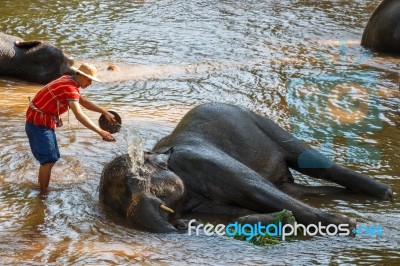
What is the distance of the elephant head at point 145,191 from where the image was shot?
6645mm

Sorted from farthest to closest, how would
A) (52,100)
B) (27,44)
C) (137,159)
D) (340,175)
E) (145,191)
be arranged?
(27,44)
(340,175)
(52,100)
(137,159)
(145,191)

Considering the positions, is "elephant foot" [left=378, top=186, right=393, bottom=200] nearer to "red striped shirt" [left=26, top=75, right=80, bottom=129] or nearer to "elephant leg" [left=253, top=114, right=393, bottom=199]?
"elephant leg" [left=253, top=114, right=393, bottom=199]

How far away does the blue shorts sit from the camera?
307 inches

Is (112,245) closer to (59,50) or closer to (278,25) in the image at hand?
(59,50)

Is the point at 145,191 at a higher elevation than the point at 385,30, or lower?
higher

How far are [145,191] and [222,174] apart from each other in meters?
0.65

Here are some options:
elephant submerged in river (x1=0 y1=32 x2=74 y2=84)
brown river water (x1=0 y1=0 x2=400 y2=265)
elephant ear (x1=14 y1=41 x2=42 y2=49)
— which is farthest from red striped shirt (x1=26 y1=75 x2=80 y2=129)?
elephant ear (x1=14 y1=41 x2=42 y2=49)

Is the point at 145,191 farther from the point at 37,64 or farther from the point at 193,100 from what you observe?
the point at 37,64

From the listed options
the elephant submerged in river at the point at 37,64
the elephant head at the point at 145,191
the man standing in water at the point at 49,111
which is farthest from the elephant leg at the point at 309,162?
the elephant submerged in river at the point at 37,64

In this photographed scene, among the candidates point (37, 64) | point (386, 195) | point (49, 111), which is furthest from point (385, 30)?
point (49, 111)

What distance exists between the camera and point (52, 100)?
7.76 m

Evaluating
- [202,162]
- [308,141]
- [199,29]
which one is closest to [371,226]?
[202,162]

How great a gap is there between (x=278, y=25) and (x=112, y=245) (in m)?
9.58

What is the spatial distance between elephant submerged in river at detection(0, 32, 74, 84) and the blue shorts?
4.53 meters
